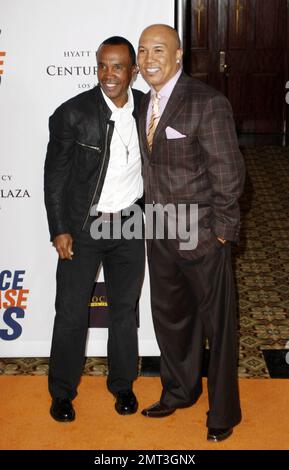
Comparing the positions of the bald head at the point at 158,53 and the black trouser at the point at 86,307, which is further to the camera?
the black trouser at the point at 86,307

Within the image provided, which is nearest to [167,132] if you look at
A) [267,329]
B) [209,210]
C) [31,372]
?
[209,210]

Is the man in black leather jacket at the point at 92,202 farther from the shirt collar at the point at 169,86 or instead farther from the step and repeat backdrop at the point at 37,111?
the step and repeat backdrop at the point at 37,111

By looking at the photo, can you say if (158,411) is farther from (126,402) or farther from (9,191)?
(9,191)

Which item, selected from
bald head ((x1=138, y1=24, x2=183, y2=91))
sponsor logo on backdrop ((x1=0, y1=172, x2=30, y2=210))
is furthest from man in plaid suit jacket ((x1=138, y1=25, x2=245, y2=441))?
sponsor logo on backdrop ((x1=0, y1=172, x2=30, y2=210))

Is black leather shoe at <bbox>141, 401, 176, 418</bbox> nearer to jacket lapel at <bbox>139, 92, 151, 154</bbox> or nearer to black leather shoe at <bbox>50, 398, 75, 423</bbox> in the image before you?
black leather shoe at <bbox>50, 398, 75, 423</bbox>

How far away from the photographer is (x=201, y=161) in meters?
3.02

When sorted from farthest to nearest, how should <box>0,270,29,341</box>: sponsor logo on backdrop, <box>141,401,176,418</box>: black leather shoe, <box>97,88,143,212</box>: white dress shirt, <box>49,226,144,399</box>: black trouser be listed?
1. <box>0,270,29,341</box>: sponsor logo on backdrop
2. <box>141,401,176,418</box>: black leather shoe
3. <box>49,226,144,399</box>: black trouser
4. <box>97,88,143,212</box>: white dress shirt

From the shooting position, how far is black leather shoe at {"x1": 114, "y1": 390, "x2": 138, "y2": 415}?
3504 millimetres

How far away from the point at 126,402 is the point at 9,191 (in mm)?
1145

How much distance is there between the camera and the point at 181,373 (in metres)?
3.47

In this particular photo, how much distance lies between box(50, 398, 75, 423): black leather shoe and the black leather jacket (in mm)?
737

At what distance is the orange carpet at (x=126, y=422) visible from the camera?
10.6 feet

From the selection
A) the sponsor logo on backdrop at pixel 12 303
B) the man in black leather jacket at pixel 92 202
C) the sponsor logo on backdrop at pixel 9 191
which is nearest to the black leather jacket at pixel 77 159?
the man in black leather jacket at pixel 92 202

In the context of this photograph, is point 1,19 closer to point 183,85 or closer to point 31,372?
point 183,85
